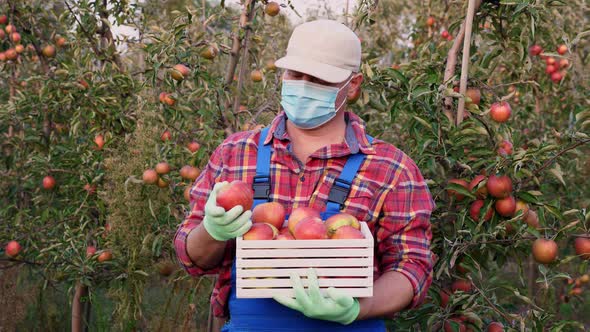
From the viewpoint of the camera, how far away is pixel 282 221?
171 centimetres

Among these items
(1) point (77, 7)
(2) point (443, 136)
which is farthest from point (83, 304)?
(2) point (443, 136)

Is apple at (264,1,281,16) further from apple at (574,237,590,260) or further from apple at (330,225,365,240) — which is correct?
apple at (330,225,365,240)

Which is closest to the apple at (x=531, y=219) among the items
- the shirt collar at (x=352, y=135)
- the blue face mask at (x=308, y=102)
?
the shirt collar at (x=352, y=135)

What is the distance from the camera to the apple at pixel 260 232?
1.59m

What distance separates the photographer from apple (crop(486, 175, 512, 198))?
2402 millimetres

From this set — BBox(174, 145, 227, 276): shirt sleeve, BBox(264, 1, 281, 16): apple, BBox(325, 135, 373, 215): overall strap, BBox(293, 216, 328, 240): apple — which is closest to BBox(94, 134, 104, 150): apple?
BBox(264, 1, 281, 16): apple

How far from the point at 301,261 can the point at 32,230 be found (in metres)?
2.48

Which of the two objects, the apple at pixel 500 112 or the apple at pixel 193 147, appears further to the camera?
the apple at pixel 193 147

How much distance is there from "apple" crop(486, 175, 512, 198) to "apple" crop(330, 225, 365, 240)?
99 cm

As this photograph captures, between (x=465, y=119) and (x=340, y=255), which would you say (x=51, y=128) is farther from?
(x=340, y=255)

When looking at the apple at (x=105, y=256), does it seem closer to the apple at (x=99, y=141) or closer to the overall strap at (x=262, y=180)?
the apple at (x=99, y=141)

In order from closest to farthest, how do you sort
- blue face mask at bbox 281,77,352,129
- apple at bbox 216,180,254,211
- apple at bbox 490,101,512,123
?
apple at bbox 216,180,254,211 < blue face mask at bbox 281,77,352,129 < apple at bbox 490,101,512,123

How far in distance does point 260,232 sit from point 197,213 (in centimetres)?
32

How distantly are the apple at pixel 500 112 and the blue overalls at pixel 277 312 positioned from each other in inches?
42.6
